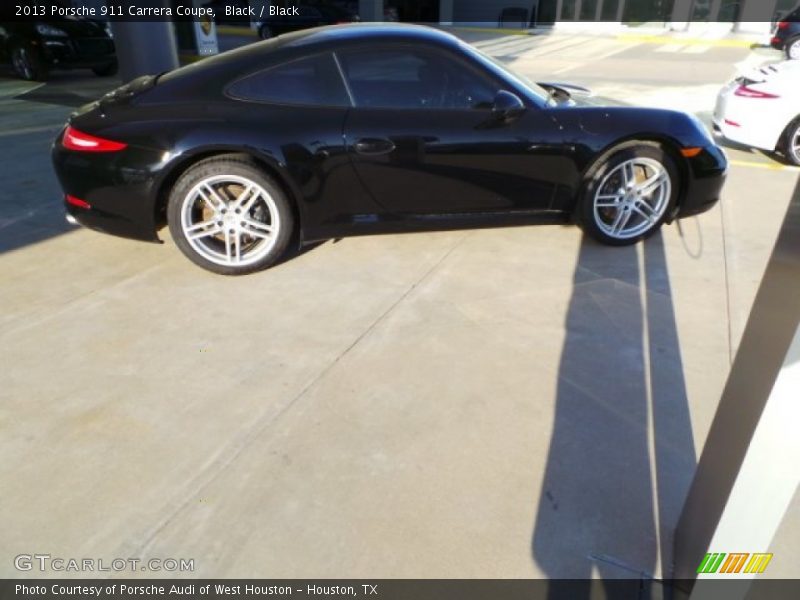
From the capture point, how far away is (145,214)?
3396 mm

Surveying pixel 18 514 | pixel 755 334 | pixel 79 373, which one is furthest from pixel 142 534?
pixel 755 334

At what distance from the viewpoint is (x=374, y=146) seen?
340cm

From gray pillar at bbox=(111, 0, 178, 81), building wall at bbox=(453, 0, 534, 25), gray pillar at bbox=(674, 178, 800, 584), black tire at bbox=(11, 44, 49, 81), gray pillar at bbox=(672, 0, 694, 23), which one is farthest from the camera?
building wall at bbox=(453, 0, 534, 25)

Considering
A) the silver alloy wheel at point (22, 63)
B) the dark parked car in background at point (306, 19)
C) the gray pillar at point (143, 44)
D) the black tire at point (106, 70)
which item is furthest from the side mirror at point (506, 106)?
the dark parked car in background at point (306, 19)

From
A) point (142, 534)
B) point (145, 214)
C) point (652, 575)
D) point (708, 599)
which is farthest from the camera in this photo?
point (145, 214)

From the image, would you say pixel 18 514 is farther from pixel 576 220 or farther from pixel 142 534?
pixel 576 220

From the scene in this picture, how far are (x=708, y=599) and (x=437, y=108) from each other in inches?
113

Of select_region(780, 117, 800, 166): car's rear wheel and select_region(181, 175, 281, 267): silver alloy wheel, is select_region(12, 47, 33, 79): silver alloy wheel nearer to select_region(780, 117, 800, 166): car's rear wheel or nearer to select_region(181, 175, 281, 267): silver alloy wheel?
select_region(181, 175, 281, 267): silver alloy wheel

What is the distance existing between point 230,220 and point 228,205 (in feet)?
0.30

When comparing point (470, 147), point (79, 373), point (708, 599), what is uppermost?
point (470, 147)

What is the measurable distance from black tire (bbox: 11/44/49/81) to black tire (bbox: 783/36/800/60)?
17.3 metres

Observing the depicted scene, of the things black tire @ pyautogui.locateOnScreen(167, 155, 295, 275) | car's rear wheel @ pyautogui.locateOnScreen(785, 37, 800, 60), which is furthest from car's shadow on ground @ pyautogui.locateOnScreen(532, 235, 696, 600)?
car's rear wheel @ pyautogui.locateOnScreen(785, 37, 800, 60)

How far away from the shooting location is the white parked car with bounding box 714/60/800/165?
5.58 m

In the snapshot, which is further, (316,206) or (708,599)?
(316,206)
